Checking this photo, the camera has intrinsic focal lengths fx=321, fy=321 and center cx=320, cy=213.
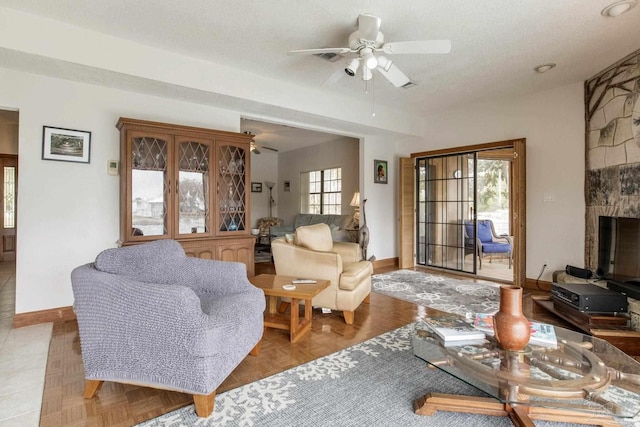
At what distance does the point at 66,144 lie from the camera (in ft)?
10.0

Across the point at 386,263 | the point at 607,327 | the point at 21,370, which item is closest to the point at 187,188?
the point at 21,370

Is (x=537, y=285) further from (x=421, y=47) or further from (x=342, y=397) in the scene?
(x=342, y=397)

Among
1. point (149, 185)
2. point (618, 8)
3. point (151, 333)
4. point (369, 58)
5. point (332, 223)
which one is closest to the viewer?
point (151, 333)

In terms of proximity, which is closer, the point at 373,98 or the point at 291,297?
the point at 291,297

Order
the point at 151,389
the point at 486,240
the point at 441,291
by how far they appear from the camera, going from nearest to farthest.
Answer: the point at 151,389, the point at 441,291, the point at 486,240

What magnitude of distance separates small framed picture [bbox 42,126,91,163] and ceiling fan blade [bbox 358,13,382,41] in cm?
277

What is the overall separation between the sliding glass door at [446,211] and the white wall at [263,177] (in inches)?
171

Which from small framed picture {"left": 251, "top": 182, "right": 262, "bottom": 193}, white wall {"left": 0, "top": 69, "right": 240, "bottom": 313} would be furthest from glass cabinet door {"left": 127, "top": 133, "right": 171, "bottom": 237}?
small framed picture {"left": 251, "top": 182, "right": 262, "bottom": 193}

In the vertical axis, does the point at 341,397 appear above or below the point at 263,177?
below

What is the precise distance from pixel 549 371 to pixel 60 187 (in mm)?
3979

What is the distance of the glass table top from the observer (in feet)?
4.29

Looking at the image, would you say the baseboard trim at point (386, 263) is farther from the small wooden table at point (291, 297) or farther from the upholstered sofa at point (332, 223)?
the small wooden table at point (291, 297)

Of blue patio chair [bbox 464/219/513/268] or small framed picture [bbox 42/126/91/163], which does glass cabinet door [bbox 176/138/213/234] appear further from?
blue patio chair [bbox 464/219/513/268]

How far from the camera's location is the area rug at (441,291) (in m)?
3.47
